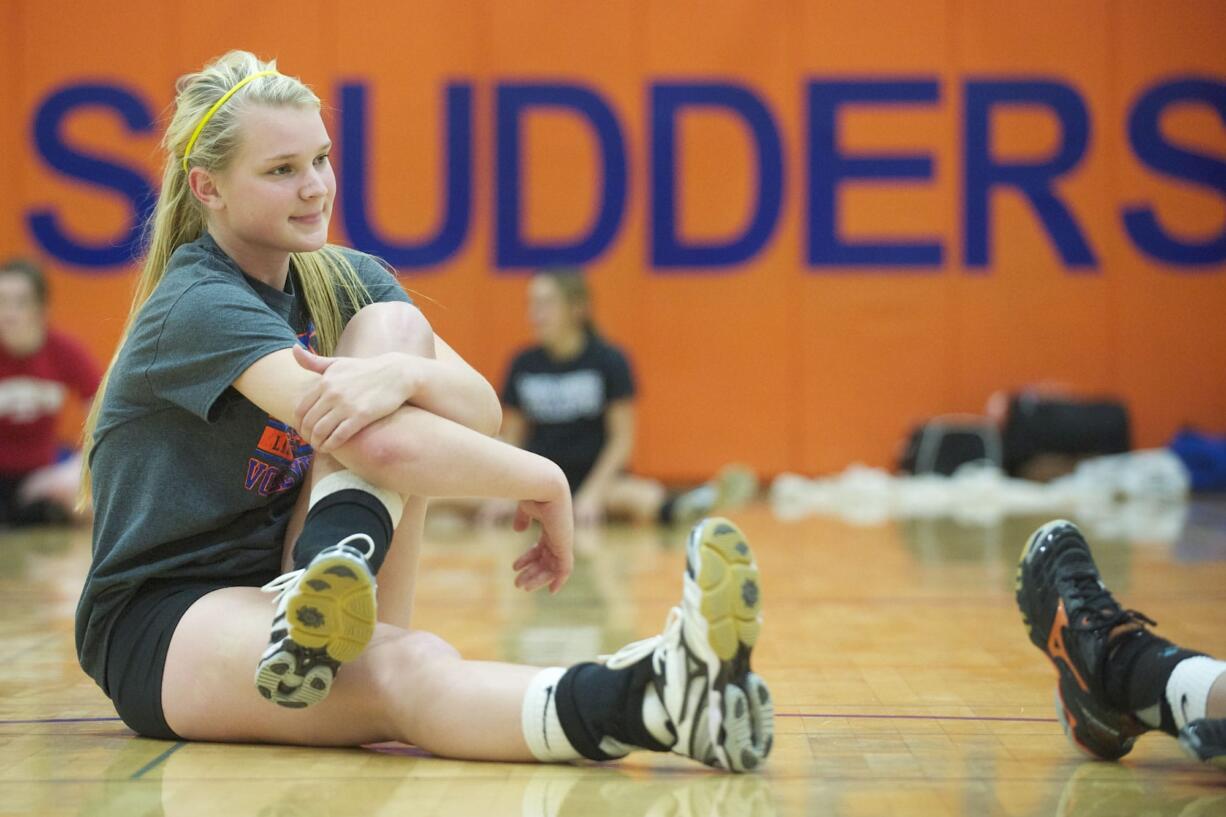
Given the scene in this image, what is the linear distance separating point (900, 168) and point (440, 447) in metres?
5.21

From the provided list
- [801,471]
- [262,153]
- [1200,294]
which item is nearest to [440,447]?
[262,153]

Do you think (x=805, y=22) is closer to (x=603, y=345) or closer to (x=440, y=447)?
(x=603, y=345)

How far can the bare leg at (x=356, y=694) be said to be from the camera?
1.67m

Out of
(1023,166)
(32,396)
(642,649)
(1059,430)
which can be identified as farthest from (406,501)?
(1023,166)

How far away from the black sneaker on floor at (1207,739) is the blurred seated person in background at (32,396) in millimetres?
4039

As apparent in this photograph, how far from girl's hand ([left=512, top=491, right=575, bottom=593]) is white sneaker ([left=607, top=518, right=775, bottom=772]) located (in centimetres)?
27

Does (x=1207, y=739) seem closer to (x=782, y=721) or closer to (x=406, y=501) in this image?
(x=782, y=721)

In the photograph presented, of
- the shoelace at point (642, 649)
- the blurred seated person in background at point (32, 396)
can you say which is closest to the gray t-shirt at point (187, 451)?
the shoelace at point (642, 649)

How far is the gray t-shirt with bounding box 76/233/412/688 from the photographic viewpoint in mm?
1729

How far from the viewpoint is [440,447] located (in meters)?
1.68

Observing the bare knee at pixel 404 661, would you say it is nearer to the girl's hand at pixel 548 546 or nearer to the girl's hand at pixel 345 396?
the girl's hand at pixel 548 546

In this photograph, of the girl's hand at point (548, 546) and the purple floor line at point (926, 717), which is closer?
the girl's hand at point (548, 546)

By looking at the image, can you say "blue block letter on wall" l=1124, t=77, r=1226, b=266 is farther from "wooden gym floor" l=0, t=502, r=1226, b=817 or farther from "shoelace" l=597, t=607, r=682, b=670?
"shoelace" l=597, t=607, r=682, b=670

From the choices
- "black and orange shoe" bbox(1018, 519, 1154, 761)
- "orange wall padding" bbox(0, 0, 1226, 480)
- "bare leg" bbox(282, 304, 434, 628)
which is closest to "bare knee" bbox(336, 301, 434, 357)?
"bare leg" bbox(282, 304, 434, 628)
